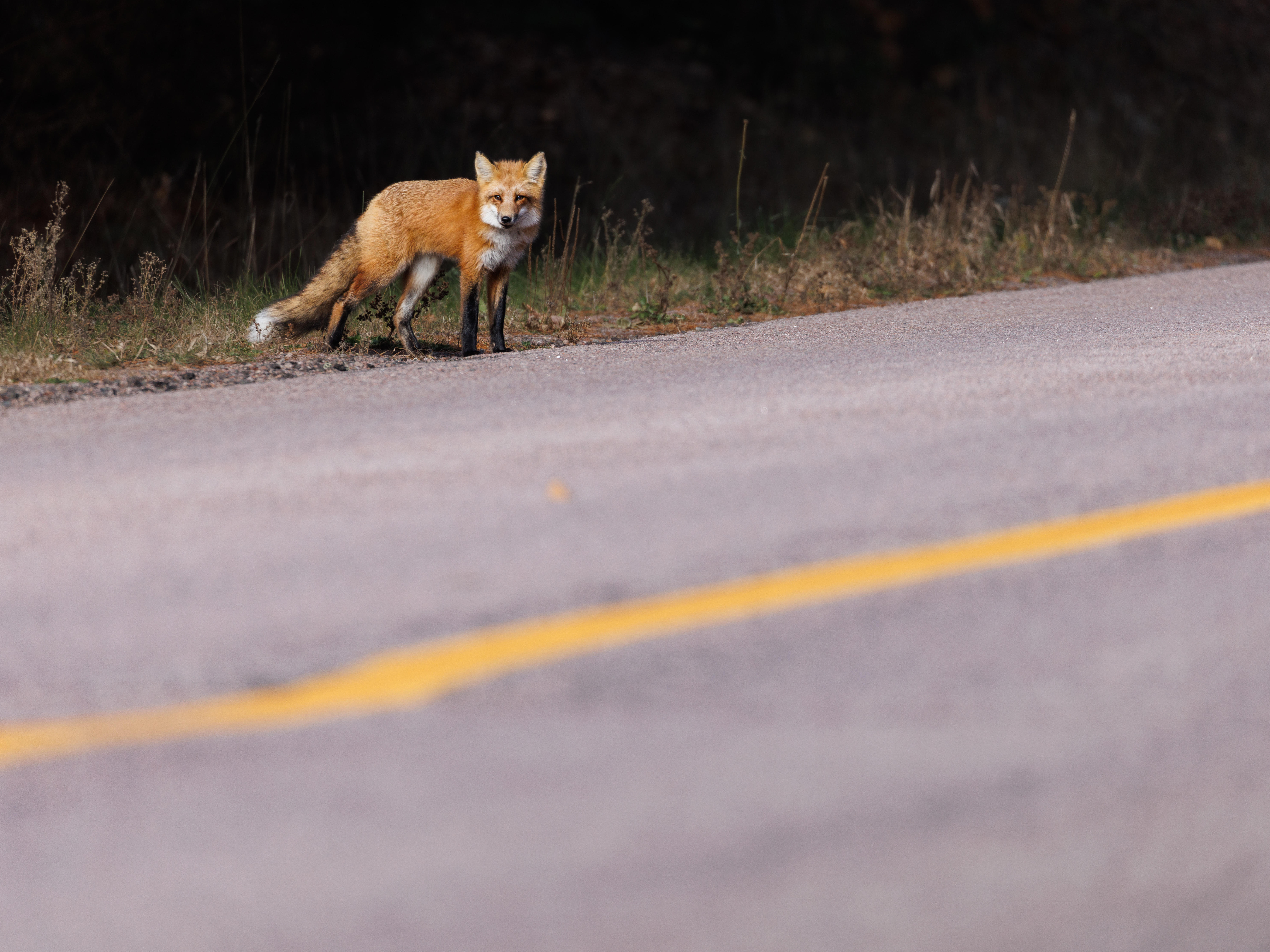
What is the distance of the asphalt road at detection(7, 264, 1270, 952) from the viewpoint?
2443 mm

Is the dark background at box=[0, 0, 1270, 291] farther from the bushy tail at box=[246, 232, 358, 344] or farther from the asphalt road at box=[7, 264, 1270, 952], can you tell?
the asphalt road at box=[7, 264, 1270, 952]

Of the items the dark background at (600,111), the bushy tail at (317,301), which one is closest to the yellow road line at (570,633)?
the bushy tail at (317,301)

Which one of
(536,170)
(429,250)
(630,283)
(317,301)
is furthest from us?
(630,283)

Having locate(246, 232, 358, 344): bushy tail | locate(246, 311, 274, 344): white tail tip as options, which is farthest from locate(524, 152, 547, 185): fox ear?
locate(246, 311, 274, 344): white tail tip

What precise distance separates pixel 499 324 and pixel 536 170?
0.77m

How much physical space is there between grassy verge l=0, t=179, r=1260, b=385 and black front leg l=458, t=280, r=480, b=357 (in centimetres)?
36

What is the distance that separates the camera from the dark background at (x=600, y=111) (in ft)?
42.5

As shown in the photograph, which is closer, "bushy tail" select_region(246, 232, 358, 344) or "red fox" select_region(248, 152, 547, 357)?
"red fox" select_region(248, 152, 547, 357)

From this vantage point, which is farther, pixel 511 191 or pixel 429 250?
pixel 429 250

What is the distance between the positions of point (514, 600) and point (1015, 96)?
17930mm

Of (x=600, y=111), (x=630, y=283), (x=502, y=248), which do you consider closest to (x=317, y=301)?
(x=502, y=248)

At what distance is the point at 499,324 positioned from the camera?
7820 millimetres

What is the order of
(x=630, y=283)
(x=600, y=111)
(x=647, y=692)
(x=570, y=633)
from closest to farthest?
1. (x=647, y=692)
2. (x=570, y=633)
3. (x=630, y=283)
4. (x=600, y=111)

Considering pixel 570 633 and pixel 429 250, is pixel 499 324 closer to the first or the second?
pixel 429 250
